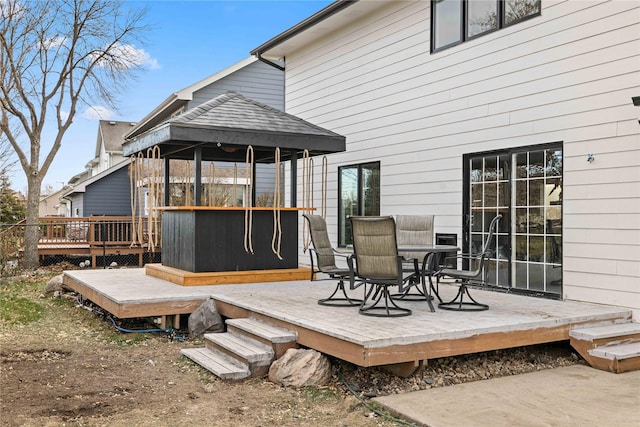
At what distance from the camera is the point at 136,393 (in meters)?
4.24

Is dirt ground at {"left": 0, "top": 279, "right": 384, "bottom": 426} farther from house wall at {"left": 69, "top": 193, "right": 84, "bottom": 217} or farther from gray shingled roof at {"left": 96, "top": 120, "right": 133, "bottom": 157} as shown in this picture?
gray shingled roof at {"left": 96, "top": 120, "right": 133, "bottom": 157}

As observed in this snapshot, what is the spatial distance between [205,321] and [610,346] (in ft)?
12.5

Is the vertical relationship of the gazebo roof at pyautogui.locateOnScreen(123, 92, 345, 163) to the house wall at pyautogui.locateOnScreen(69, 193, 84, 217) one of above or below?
above

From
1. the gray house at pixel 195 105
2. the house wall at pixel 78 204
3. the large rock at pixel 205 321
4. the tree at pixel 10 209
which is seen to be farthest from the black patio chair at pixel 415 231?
the tree at pixel 10 209

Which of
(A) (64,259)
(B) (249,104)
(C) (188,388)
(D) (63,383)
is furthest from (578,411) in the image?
(A) (64,259)

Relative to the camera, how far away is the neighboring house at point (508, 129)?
5.68 meters

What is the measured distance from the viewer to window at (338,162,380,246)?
9.12m

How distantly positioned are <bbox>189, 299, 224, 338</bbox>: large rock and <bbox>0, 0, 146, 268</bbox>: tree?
8843 mm

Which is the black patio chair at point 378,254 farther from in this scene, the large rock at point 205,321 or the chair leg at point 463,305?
the large rock at point 205,321

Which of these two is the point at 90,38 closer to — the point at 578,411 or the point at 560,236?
the point at 560,236

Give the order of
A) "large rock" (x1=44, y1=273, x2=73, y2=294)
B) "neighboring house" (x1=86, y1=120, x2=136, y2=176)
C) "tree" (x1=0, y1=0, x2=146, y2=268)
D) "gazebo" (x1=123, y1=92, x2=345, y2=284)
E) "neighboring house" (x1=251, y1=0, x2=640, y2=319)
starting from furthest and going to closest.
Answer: "neighboring house" (x1=86, y1=120, x2=136, y2=176), "tree" (x1=0, y1=0, x2=146, y2=268), "large rock" (x1=44, y1=273, x2=73, y2=294), "gazebo" (x1=123, y1=92, x2=345, y2=284), "neighboring house" (x1=251, y1=0, x2=640, y2=319)

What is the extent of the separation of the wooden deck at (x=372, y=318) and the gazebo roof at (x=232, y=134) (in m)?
1.84

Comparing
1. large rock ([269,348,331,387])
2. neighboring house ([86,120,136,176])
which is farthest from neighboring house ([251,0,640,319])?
neighboring house ([86,120,136,176])

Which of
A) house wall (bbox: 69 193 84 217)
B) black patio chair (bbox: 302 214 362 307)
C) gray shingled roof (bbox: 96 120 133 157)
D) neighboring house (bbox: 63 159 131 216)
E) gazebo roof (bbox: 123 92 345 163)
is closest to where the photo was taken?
black patio chair (bbox: 302 214 362 307)
